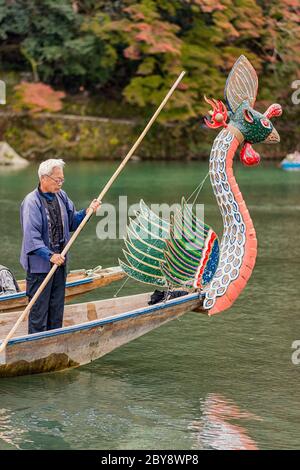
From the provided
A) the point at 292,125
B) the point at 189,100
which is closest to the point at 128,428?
the point at 189,100

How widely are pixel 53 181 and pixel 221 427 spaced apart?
83.2 inches

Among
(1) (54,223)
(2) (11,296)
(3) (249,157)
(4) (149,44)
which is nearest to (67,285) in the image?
(2) (11,296)

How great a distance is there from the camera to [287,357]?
8.78 meters

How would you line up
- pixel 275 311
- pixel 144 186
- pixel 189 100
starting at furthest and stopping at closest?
1. pixel 189 100
2. pixel 144 186
3. pixel 275 311

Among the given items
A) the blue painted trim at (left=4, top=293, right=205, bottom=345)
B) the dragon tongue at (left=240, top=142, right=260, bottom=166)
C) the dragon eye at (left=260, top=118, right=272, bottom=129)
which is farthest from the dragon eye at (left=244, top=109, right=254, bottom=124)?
the blue painted trim at (left=4, top=293, right=205, bottom=345)

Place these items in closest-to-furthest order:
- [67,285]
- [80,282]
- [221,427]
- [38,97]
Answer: [221,427]
[67,285]
[80,282]
[38,97]

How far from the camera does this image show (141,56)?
1232 inches

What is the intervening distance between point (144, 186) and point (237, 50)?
1108 cm

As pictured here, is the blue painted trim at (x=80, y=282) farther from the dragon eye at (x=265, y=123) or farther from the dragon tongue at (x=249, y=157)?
the dragon eye at (x=265, y=123)

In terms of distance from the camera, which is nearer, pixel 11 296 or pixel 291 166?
pixel 11 296

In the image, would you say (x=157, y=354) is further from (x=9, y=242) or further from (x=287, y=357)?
(x=9, y=242)

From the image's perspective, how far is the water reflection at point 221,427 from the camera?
6.61m

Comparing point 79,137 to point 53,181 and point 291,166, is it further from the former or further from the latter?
point 53,181

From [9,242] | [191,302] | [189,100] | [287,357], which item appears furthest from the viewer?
[189,100]
